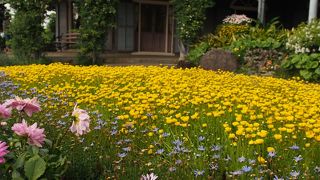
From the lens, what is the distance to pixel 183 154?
2846 millimetres

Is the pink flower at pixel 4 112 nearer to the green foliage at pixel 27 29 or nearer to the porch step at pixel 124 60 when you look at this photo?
the green foliage at pixel 27 29

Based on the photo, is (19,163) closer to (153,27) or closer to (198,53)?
(198,53)

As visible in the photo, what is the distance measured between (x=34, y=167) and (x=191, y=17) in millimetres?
12581

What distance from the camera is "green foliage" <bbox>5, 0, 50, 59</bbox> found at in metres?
13.2

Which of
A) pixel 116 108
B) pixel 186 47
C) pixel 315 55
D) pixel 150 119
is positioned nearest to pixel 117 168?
pixel 150 119

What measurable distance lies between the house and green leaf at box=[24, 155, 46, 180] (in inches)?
587

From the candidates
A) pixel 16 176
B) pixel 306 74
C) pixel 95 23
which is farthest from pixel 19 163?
pixel 95 23

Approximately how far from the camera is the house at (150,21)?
1686 centimetres

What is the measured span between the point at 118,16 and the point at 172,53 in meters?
2.66

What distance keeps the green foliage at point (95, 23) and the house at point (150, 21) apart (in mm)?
3142

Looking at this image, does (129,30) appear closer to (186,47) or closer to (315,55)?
(186,47)

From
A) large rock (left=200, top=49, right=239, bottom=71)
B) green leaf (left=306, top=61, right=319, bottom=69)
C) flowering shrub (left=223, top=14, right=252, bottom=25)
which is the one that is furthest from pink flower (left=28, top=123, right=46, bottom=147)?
flowering shrub (left=223, top=14, right=252, bottom=25)

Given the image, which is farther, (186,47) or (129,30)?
(129,30)

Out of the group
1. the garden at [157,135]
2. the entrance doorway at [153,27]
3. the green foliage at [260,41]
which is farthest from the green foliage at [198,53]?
the garden at [157,135]
